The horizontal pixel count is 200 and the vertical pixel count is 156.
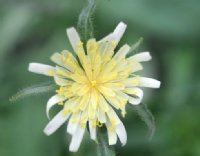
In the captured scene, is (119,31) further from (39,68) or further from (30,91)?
(30,91)

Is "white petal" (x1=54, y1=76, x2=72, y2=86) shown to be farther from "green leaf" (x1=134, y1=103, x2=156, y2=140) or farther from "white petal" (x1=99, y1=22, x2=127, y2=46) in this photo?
"green leaf" (x1=134, y1=103, x2=156, y2=140)

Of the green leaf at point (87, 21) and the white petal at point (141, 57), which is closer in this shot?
the green leaf at point (87, 21)

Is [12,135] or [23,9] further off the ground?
[23,9]

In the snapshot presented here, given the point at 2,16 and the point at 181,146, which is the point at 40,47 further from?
the point at 181,146

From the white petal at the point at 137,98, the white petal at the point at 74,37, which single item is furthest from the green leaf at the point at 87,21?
the white petal at the point at 137,98

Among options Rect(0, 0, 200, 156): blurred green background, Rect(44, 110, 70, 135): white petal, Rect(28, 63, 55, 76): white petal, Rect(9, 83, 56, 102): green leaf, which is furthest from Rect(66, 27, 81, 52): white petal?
Rect(0, 0, 200, 156): blurred green background

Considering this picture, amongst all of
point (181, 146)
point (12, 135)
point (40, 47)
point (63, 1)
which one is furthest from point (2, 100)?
point (181, 146)

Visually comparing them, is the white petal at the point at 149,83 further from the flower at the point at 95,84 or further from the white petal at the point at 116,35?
the white petal at the point at 116,35

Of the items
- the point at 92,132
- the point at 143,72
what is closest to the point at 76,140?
the point at 92,132
